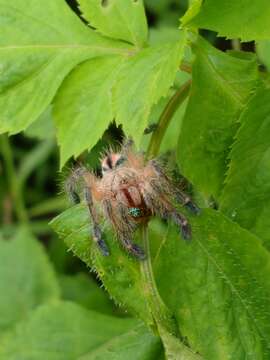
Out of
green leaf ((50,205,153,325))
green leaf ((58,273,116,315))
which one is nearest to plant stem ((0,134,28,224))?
green leaf ((58,273,116,315))

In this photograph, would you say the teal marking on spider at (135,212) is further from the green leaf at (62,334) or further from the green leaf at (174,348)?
the green leaf at (62,334)

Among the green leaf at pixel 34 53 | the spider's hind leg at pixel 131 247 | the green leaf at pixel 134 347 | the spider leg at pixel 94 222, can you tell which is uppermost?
the green leaf at pixel 34 53

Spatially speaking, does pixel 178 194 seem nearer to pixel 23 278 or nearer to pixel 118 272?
pixel 118 272

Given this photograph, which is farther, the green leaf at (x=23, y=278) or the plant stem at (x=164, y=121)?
the green leaf at (x=23, y=278)

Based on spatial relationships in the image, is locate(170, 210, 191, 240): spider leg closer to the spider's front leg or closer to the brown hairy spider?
the brown hairy spider

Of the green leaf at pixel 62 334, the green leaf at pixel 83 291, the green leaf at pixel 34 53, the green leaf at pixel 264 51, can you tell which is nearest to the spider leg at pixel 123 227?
the green leaf at pixel 34 53

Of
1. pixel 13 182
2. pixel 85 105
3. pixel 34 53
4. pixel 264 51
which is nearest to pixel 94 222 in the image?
pixel 85 105
